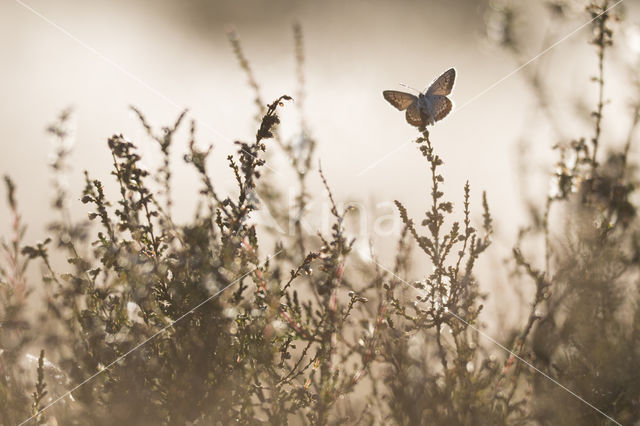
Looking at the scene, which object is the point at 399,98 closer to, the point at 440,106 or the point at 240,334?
the point at 440,106

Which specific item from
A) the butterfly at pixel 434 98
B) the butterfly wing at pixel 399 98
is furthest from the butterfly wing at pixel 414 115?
the butterfly wing at pixel 399 98

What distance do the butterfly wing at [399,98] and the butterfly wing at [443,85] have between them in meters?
0.13

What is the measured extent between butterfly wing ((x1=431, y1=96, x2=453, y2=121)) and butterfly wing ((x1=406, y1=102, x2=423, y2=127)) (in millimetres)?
139

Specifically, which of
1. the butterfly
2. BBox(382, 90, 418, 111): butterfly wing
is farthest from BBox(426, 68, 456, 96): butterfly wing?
BBox(382, 90, 418, 111): butterfly wing

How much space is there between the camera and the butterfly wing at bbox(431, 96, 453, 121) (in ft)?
9.37

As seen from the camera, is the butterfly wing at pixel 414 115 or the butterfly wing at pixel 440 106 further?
the butterfly wing at pixel 440 106

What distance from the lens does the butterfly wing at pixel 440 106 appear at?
286 cm

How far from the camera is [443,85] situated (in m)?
2.90

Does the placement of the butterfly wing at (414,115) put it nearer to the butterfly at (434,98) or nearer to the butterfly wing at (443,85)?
the butterfly at (434,98)

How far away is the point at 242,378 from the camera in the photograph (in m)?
2.25

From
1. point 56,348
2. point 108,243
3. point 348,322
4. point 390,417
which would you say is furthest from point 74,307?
point 390,417

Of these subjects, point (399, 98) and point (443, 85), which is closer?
point (443, 85)

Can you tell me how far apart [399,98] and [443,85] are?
30 centimetres

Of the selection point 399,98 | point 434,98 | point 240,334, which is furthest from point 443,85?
point 240,334
